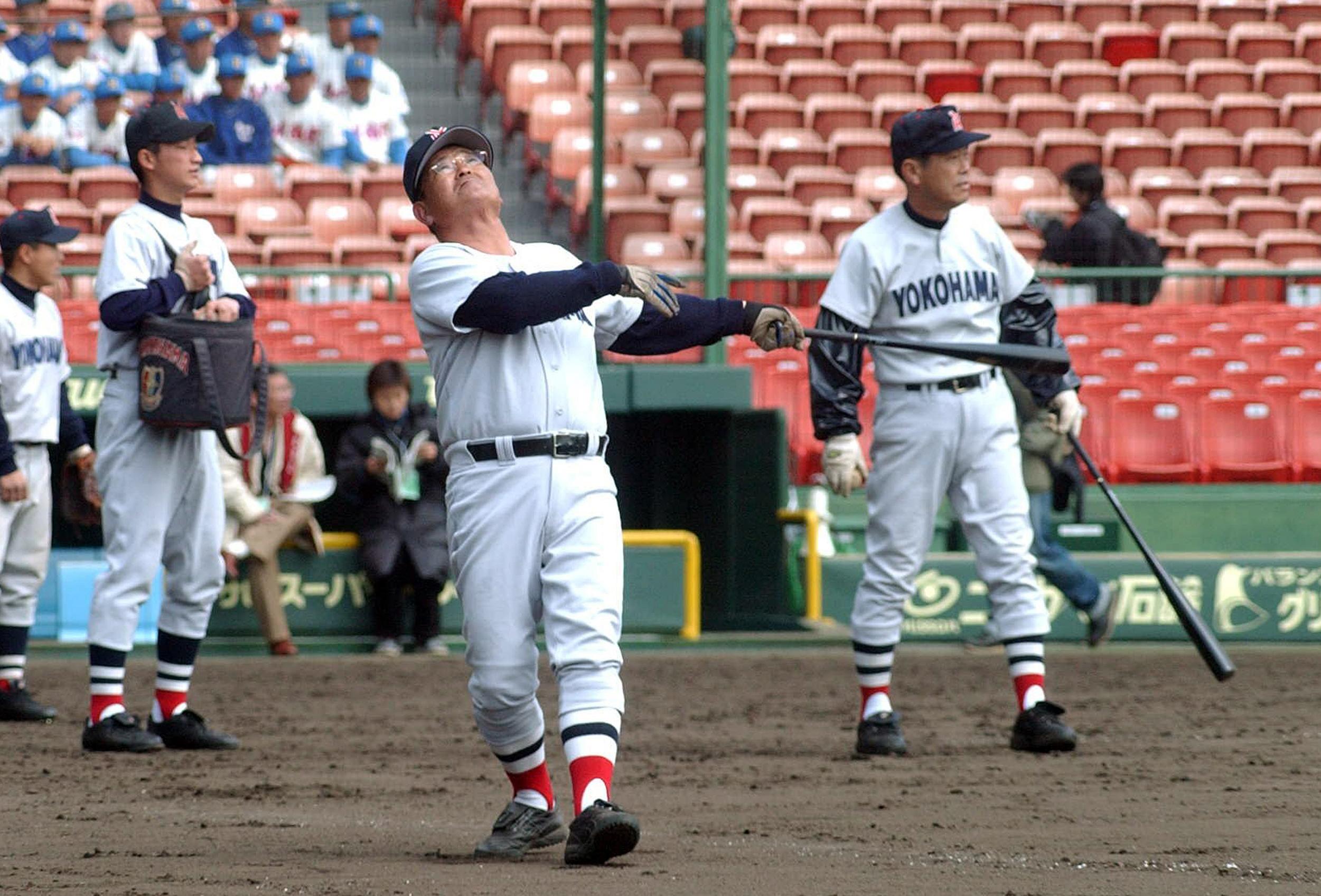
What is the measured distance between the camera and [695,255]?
9977 mm

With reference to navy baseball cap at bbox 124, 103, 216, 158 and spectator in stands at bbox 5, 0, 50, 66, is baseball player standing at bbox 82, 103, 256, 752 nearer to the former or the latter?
navy baseball cap at bbox 124, 103, 216, 158

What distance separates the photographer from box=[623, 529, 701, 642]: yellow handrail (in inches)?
377

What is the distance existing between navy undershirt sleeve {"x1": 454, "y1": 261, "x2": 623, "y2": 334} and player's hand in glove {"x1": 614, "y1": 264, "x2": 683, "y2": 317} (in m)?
0.07

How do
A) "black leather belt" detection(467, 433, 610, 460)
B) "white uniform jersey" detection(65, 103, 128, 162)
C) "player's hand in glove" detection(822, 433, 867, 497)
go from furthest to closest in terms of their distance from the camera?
"white uniform jersey" detection(65, 103, 128, 162), "player's hand in glove" detection(822, 433, 867, 497), "black leather belt" detection(467, 433, 610, 460)

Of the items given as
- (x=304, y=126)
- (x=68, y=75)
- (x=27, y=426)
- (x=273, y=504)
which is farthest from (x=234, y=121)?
(x=27, y=426)

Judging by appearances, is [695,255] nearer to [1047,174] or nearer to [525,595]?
[1047,174]

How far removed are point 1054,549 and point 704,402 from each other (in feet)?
6.14

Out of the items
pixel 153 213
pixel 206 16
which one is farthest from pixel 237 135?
pixel 153 213

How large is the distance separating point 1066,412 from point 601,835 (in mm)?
2765

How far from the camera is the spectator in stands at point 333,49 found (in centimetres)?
1010

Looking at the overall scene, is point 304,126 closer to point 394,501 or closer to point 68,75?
point 68,75

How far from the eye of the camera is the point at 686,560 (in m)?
9.60

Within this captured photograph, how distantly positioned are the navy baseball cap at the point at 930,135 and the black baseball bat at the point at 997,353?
0.90 metres

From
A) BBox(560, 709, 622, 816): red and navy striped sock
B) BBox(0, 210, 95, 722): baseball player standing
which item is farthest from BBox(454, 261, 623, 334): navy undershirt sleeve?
BBox(0, 210, 95, 722): baseball player standing
